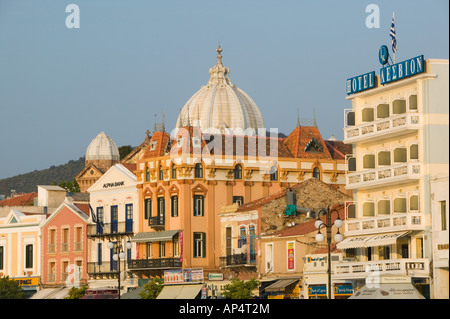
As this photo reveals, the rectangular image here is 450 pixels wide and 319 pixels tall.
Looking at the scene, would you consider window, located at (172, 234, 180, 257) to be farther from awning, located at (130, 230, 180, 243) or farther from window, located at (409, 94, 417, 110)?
window, located at (409, 94, 417, 110)

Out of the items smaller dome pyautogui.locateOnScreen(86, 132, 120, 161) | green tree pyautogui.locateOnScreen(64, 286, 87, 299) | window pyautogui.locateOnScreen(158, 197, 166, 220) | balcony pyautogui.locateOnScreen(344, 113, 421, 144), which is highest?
smaller dome pyautogui.locateOnScreen(86, 132, 120, 161)

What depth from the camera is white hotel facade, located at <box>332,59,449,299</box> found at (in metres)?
65.2

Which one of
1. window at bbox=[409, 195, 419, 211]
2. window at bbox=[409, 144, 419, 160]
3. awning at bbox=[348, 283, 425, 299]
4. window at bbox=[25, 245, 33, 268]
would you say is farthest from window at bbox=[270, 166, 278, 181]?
awning at bbox=[348, 283, 425, 299]

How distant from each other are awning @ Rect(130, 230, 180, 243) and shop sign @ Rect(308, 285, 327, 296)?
56.3 ft

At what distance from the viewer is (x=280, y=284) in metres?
78.0

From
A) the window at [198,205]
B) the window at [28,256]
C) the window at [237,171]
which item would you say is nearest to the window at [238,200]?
the window at [237,171]

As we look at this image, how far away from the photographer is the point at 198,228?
9062 centimetres

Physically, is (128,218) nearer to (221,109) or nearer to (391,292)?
(221,109)

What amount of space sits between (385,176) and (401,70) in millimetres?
6288

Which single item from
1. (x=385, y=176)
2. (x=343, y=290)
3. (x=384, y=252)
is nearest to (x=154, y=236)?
(x=343, y=290)

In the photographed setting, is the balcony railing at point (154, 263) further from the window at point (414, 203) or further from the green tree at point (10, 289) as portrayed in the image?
the window at point (414, 203)

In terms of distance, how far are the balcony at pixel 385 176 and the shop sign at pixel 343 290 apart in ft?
19.6
